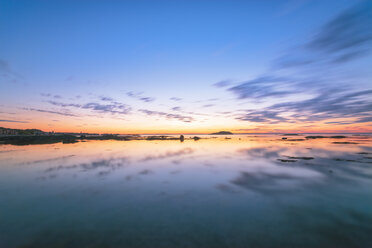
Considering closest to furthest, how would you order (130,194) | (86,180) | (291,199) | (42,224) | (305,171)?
(42,224) → (291,199) → (130,194) → (86,180) → (305,171)

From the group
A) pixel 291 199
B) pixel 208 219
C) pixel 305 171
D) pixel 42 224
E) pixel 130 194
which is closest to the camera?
pixel 42 224

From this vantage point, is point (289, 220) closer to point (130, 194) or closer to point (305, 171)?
point (130, 194)

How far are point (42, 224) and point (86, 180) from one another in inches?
274

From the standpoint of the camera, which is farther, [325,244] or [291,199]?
[291,199]

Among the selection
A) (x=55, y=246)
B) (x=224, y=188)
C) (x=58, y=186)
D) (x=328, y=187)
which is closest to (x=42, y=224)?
(x=55, y=246)

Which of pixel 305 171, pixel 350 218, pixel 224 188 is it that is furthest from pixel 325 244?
pixel 305 171

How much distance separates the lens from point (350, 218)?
26.2ft

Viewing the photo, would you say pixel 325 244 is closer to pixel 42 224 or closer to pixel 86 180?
pixel 42 224

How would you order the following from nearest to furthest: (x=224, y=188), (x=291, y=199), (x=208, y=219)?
(x=208, y=219)
(x=291, y=199)
(x=224, y=188)

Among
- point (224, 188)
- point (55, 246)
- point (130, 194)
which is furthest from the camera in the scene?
point (224, 188)

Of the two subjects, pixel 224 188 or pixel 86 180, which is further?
pixel 86 180

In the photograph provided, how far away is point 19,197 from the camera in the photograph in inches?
405

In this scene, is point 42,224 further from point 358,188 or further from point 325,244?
point 358,188

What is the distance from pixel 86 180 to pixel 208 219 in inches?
449
